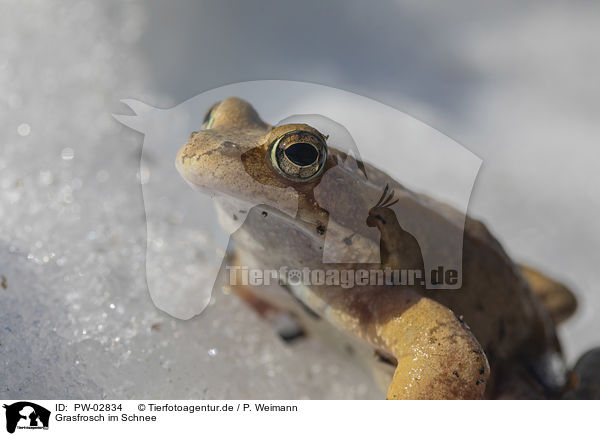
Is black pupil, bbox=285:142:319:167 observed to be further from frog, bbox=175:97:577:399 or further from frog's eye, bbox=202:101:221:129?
frog's eye, bbox=202:101:221:129

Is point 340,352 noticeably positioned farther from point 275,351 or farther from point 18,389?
point 18,389

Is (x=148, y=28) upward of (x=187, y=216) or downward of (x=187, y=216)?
upward

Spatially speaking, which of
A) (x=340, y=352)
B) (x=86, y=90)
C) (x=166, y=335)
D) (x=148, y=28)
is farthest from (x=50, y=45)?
(x=340, y=352)

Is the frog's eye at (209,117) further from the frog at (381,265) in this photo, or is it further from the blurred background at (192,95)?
the blurred background at (192,95)

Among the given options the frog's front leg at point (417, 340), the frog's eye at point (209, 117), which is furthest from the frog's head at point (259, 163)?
the frog's front leg at point (417, 340)

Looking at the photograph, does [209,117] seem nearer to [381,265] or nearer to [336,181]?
[336,181]
